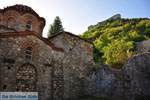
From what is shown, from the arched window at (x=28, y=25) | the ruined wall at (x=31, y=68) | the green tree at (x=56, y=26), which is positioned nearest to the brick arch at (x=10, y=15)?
the arched window at (x=28, y=25)

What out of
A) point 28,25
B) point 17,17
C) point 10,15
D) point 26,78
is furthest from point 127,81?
point 10,15

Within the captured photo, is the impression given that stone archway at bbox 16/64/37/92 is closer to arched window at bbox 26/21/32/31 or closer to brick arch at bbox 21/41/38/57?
brick arch at bbox 21/41/38/57

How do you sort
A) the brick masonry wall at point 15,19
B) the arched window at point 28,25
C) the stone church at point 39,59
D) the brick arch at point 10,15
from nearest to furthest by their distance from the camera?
the stone church at point 39,59
the brick masonry wall at point 15,19
the brick arch at point 10,15
the arched window at point 28,25

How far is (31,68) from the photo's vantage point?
10.5 metres

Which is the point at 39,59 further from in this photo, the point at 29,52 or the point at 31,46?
the point at 31,46

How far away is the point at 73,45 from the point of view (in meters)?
13.9

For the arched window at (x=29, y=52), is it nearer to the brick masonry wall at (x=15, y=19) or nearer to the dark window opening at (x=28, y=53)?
the dark window opening at (x=28, y=53)

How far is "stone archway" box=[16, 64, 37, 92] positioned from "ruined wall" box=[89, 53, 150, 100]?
23.6 feet

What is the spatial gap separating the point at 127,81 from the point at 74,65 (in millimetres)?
5676

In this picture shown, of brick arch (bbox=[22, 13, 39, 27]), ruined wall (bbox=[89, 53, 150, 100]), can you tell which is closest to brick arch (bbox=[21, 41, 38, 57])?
brick arch (bbox=[22, 13, 39, 27])

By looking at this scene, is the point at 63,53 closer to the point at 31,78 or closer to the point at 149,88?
the point at 31,78

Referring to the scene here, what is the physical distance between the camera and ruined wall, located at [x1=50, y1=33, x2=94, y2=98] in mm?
12594

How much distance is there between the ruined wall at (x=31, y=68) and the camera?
9250 mm

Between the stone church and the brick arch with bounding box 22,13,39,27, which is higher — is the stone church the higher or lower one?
the lower one
